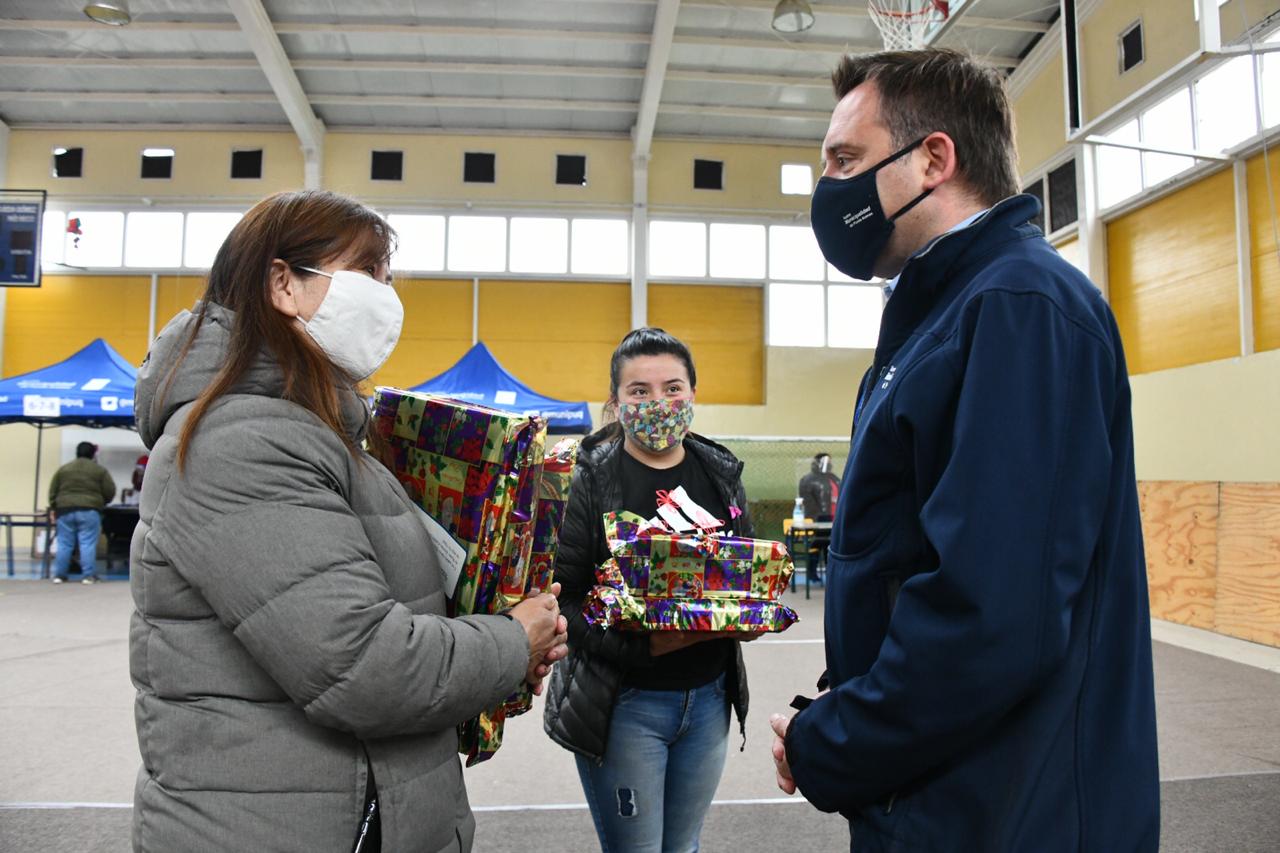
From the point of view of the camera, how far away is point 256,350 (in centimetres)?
126

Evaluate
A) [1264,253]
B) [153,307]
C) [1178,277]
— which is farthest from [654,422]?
[153,307]

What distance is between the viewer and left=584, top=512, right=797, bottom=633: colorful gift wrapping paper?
6.40 ft

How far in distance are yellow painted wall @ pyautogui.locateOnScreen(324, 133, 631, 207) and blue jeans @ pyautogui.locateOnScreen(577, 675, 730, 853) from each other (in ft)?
46.7

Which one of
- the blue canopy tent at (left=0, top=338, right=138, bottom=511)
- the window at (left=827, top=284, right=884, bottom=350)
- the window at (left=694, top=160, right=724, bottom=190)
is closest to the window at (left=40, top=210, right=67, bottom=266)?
the blue canopy tent at (left=0, top=338, right=138, bottom=511)

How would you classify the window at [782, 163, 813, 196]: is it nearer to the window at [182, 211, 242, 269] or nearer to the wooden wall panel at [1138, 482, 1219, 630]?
the wooden wall panel at [1138, 482, 1219, 630]

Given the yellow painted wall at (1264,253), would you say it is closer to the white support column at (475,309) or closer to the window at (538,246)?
the window at (538,246)

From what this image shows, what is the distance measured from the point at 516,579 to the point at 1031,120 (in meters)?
13.7

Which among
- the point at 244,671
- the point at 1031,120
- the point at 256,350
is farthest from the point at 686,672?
the point at 1031,120

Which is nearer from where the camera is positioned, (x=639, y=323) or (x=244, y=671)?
(x=244, y=671)

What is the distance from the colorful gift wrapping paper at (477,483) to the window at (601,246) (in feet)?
47.1

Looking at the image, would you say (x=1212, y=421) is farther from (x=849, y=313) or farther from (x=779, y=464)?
(x=849, y=313)

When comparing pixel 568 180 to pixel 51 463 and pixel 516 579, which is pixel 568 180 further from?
pixel 516 579

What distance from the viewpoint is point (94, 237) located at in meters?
15.3

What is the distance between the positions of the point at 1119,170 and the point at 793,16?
478 centimetres
